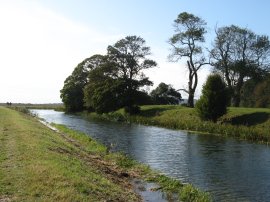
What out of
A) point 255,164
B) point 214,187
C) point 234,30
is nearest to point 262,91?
point 234,30

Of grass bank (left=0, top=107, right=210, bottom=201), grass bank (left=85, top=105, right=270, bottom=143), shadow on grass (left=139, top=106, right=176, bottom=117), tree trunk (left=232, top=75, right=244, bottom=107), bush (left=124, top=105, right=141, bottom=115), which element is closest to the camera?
grass bank (left=0, top=107, right=210, bottom=201)

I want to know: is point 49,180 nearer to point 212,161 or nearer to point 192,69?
point 212,161

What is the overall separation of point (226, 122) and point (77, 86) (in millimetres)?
58547

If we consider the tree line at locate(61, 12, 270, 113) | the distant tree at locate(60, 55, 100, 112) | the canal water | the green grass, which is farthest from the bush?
the green grass

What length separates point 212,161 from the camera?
1040 inches

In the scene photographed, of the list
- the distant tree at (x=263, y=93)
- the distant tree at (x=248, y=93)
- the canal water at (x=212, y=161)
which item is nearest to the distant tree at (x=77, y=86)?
the distant tree at (x=248, y=93)

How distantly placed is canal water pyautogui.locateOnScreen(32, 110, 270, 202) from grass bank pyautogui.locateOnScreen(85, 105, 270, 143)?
2.79 m

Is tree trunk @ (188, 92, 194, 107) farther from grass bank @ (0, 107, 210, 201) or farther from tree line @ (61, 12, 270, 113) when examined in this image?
grass bank @ (0, 107, 210, 201)

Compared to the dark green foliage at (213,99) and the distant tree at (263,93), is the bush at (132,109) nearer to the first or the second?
the distant tree at (263,93)

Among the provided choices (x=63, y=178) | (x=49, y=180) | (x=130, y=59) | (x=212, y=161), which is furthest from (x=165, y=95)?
(x=49, y=180)

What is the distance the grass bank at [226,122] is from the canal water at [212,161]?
279 centimetres

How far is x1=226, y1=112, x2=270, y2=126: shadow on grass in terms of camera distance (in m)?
47.7

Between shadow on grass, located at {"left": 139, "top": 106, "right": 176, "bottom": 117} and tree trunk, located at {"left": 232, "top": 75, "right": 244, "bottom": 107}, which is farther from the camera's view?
tree trunk, located at {"left": 232, "top": 75, "right": 244, "bottom": 107}

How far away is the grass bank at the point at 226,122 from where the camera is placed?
41000 millimetres
